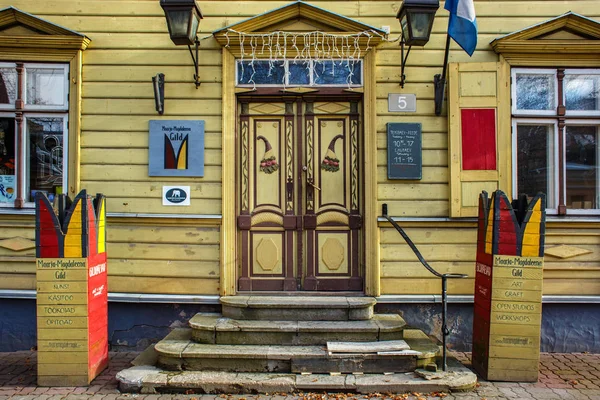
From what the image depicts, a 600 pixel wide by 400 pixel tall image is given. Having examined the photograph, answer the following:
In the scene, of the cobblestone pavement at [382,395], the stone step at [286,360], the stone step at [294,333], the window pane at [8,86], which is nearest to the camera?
the cobblestone pavement at [382,395]

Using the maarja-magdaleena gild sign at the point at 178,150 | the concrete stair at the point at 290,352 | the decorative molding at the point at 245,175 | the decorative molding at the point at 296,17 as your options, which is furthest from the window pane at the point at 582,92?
the maarja-magdaleena gild sign at the point at 178,150

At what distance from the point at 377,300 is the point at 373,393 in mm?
1293

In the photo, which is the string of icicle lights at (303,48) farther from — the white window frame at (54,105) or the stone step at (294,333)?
the stone step at (294,333)

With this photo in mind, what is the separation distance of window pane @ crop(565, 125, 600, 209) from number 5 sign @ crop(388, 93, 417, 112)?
6.19 ft

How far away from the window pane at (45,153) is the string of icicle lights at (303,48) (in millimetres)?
2306

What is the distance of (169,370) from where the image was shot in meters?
4.50

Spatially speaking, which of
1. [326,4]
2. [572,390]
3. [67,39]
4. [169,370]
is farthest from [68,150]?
[572,390]

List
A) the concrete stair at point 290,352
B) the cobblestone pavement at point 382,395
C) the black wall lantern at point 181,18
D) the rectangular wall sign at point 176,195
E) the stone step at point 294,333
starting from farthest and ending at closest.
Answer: the rectangular wall sign at point 176,195
the black wall lantern at point 181,18
the stone step at point 294,333
the concrete stair at point 290,352
the cobblestone pavement at point 382,395

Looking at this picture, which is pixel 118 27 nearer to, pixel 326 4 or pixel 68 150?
pixel 68 150

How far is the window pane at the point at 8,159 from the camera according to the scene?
5617 millimetres

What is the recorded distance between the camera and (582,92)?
5.59 meters

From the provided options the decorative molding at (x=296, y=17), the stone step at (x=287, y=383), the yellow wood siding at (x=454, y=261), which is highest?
the decorative molding at (x=296, y=17)

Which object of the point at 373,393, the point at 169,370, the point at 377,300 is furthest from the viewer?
the point at 377,300

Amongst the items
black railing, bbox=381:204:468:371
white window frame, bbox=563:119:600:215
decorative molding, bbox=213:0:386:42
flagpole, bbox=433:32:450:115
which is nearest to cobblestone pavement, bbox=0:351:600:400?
black railing, bbox=381:204:468:371
